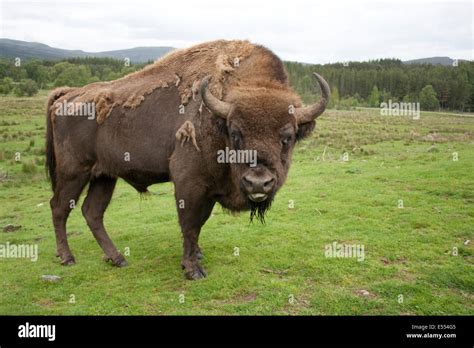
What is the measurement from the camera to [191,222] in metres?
7.00

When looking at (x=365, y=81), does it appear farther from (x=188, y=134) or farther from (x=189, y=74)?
(x=188, y=134)

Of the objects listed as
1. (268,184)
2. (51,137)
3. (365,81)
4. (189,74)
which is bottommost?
(268,184)

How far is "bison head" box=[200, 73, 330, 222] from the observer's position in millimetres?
5617

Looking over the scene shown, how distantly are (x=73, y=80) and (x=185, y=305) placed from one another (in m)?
66.3

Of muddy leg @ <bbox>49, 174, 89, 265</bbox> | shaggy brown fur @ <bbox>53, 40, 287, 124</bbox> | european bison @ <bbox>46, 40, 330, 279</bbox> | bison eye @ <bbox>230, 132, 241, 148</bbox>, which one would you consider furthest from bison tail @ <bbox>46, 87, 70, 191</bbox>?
bison eye @ <bbox>230, 132, 241, 148</bbox>

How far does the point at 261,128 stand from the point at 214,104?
2.78 feet

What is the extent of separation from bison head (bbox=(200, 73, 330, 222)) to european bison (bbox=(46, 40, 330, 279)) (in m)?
0.01

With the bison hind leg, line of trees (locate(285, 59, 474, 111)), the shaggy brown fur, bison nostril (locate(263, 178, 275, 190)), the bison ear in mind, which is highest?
line of trees (locate(285, 59, 474, 111))

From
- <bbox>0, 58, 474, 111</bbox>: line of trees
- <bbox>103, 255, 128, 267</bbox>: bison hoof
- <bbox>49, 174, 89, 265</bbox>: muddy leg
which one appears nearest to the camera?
<bbox>103, 255, 128, 267</bbox>: bison hoof

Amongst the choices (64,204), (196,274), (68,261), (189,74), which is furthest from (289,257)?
(64,204)

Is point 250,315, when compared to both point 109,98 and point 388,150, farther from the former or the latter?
point 388,150

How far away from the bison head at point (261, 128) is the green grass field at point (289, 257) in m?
1.43

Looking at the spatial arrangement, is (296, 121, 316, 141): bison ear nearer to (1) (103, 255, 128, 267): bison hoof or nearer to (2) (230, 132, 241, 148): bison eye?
(2) (230, 132, 241, 148): bison eye
